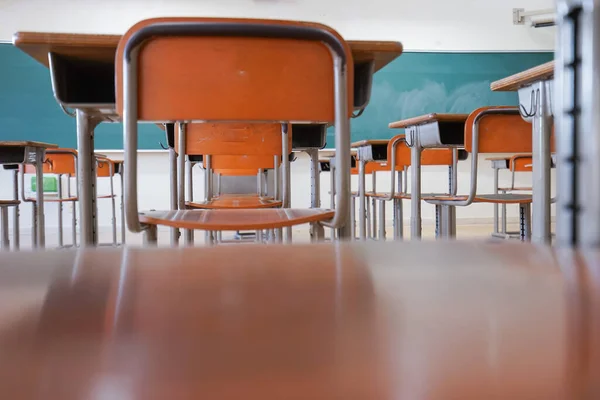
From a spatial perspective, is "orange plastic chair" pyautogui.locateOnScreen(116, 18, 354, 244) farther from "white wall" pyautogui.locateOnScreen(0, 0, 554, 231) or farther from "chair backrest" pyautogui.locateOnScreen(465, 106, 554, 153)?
"white wall" pyautogui.locateOnScreen(0, 0, 554, 231)

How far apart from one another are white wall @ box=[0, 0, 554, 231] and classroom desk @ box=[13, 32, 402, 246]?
13.9ft

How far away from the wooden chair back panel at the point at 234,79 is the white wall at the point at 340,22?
193 inches

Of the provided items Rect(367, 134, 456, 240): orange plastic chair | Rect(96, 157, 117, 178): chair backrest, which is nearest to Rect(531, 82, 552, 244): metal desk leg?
Rect(367, 134, 456, 240): orange plastic chair

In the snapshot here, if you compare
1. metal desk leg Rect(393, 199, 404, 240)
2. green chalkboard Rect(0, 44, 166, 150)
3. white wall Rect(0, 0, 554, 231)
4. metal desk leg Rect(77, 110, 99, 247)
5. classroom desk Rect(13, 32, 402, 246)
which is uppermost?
white wall Rect(0, 0, 554, 231)

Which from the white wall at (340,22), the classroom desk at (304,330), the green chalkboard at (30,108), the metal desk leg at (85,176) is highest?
the white wall at (340,22)

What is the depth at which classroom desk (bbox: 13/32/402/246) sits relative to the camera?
1.36 m

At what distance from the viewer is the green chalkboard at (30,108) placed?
545 cm

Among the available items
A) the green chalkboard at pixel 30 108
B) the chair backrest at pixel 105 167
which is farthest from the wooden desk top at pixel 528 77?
the green chalkboard at pixel 30 108

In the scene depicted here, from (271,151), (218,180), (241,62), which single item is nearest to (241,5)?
(218,180)

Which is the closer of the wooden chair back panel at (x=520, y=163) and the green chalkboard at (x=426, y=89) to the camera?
the wooden chair back panel at (x=520, y=163)

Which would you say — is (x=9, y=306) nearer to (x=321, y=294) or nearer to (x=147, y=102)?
(x=321, y=294)

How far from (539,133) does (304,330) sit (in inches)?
72.9

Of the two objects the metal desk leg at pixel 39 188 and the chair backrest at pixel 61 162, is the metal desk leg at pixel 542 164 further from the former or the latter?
the chair backrest at pixel 61 162

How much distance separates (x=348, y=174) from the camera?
122 cm
